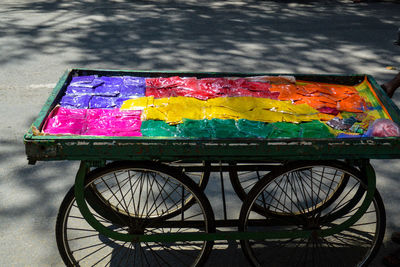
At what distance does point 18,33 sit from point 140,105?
5.45 m

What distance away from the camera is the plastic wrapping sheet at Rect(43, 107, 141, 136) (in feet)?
8.22

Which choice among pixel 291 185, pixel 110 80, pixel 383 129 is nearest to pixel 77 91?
pixel 110 80

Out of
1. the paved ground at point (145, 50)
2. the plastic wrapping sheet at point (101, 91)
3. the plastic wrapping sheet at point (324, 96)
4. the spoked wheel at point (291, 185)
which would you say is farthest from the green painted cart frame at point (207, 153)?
the paved ground at point (145, 50)

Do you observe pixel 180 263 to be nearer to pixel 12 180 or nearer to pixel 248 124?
pixel 248 124

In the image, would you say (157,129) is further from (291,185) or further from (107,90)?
→ (291,185)

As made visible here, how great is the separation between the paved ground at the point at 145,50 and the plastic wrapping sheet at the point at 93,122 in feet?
3.28

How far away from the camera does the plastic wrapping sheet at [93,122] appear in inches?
98.7

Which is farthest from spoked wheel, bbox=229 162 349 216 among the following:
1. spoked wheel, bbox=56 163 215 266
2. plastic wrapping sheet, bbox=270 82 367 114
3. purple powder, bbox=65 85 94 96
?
purple powder, bbox=65 85 94 96

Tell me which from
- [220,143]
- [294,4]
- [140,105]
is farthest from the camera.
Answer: [294,4]

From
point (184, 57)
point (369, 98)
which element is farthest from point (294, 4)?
point (369, 98)

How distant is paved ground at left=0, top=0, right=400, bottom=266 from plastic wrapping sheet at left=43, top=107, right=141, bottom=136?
1.00 meters

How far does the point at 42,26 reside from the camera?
7926 mm

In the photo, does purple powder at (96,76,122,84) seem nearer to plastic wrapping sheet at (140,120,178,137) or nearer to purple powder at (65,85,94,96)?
purple powder at (65,85,94,96)

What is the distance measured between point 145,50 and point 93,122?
171 inches
